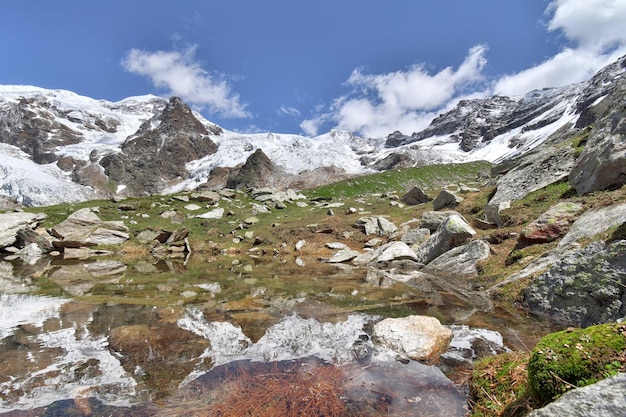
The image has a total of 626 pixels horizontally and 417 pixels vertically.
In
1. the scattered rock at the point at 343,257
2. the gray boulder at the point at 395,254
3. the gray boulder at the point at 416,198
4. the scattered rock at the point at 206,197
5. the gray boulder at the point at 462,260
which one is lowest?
the gray boulder at the point at 462,260

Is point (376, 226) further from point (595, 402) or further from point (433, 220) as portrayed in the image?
point (595, 402)

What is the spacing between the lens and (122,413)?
497 cm

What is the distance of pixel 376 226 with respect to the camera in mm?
31703

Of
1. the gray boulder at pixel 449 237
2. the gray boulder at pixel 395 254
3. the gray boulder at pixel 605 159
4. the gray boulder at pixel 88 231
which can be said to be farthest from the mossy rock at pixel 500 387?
the gray boulder at pixel 88 231

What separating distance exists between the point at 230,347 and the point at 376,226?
83.2ft

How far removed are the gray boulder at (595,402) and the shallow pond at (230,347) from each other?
227 centimetres

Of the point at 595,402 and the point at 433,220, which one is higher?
the point at 433,220

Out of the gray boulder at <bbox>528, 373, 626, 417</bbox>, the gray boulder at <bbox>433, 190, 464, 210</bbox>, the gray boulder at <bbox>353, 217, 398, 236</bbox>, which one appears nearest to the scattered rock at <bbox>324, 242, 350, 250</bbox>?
the gray boulder at <bbox>353, 217, 398, 236</bbox>

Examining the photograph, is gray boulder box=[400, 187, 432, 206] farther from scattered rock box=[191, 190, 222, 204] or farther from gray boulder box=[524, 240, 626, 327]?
gray boulder box=[524, 240, 626, 327]

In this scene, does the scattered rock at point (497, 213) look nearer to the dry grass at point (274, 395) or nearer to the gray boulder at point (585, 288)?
the gray boulder at point (585, 288)

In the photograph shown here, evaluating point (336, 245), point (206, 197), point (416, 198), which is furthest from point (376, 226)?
point (206, 197)

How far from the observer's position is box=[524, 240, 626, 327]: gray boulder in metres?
7.79

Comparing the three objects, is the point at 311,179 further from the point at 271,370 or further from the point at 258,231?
the point at 271,370

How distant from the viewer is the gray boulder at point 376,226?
100 ft
